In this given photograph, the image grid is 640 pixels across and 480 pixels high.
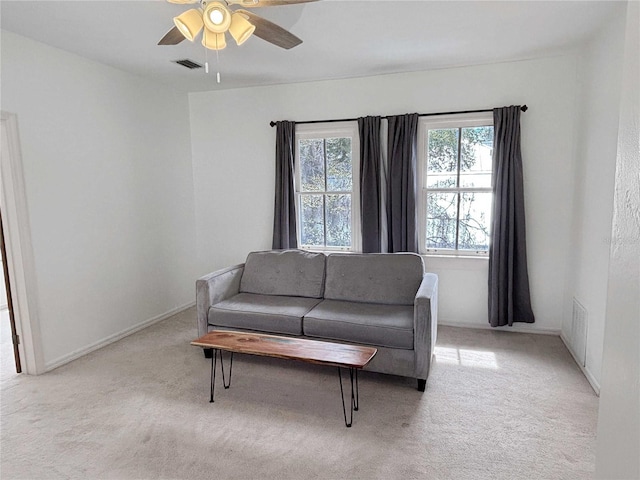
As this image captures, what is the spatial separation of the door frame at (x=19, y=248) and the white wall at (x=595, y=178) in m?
4.29

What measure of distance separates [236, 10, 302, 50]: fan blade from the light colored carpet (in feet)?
7.83

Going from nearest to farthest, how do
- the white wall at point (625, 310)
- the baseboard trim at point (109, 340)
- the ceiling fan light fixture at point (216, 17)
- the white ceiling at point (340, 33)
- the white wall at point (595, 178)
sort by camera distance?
the white wall at point (625, 310) < the ceiling fan light fixture at point (216, 17) < the white ceiling at point (340, 33) < the white wall at point (595, 178) < the baseboard trim at point (109, 340)

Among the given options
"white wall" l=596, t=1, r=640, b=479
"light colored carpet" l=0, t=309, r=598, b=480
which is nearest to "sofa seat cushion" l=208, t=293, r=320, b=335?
"light colored carpet" l=0, t=309, r=598, b=480

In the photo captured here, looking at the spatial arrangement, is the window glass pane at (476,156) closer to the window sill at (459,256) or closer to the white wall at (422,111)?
the white wall at (422,111)

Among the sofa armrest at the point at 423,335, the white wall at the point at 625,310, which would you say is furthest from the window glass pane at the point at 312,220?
the white wall at the point at 625,310

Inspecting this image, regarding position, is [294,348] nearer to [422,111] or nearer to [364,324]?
[364,324]

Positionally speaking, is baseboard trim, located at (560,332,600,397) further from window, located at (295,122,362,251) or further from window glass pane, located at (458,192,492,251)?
window, located at (295,122,362,251)

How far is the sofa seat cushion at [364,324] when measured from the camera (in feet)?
9.25

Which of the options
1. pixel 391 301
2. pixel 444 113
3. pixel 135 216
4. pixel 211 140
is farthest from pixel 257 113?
→ pixel 391 301

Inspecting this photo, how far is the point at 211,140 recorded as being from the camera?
484 centimetres

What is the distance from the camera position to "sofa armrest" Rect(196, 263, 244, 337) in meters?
3.42

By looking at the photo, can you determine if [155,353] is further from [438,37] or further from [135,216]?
[438,37]

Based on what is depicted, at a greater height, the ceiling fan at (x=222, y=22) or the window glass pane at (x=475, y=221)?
the ceiling fan at (x=222, y=22)

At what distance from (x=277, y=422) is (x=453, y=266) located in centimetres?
253
